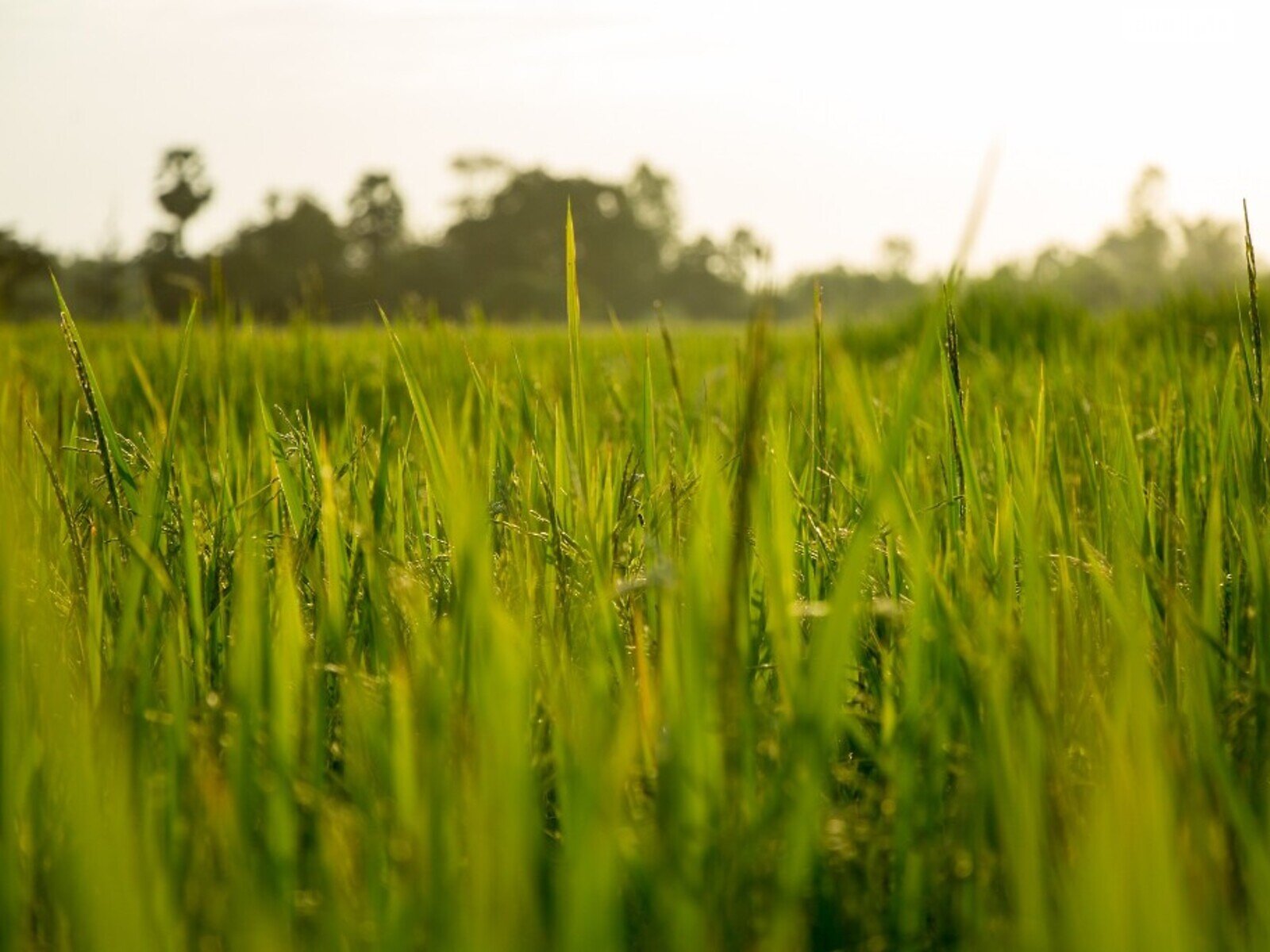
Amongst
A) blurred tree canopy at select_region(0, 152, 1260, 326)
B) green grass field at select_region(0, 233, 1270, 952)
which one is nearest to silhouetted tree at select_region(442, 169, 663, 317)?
blurred tree canopy at select_region(0, 152, 1260, 326)

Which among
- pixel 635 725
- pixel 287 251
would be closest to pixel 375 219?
pixel 287 251

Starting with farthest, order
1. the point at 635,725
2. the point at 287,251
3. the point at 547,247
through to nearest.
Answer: the point at 547,247
the point at 287,251
the point at 635,725

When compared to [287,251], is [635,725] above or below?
below

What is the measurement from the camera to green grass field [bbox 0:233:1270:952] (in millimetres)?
503

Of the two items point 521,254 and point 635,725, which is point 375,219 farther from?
point 635,725

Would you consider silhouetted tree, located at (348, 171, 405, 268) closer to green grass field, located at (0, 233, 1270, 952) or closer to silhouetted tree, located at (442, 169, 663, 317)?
silhouetted tree, located at (442, 169, 663, 317)

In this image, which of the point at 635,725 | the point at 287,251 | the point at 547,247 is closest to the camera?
the point at 635,725

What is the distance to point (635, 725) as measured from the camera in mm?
608

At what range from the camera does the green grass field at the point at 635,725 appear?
0.50 metres

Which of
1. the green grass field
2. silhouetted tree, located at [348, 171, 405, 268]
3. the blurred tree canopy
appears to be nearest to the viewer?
the green grass field

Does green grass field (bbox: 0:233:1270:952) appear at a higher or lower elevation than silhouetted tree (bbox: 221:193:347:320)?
lower

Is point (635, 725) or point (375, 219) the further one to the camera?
point (375, 219)

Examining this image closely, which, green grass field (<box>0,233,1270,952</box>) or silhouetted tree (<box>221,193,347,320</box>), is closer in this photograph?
green grass field (<box>0,233,1270,952</box>)

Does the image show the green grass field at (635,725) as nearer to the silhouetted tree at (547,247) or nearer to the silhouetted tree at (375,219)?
the silhouetted tree at (547,247)
